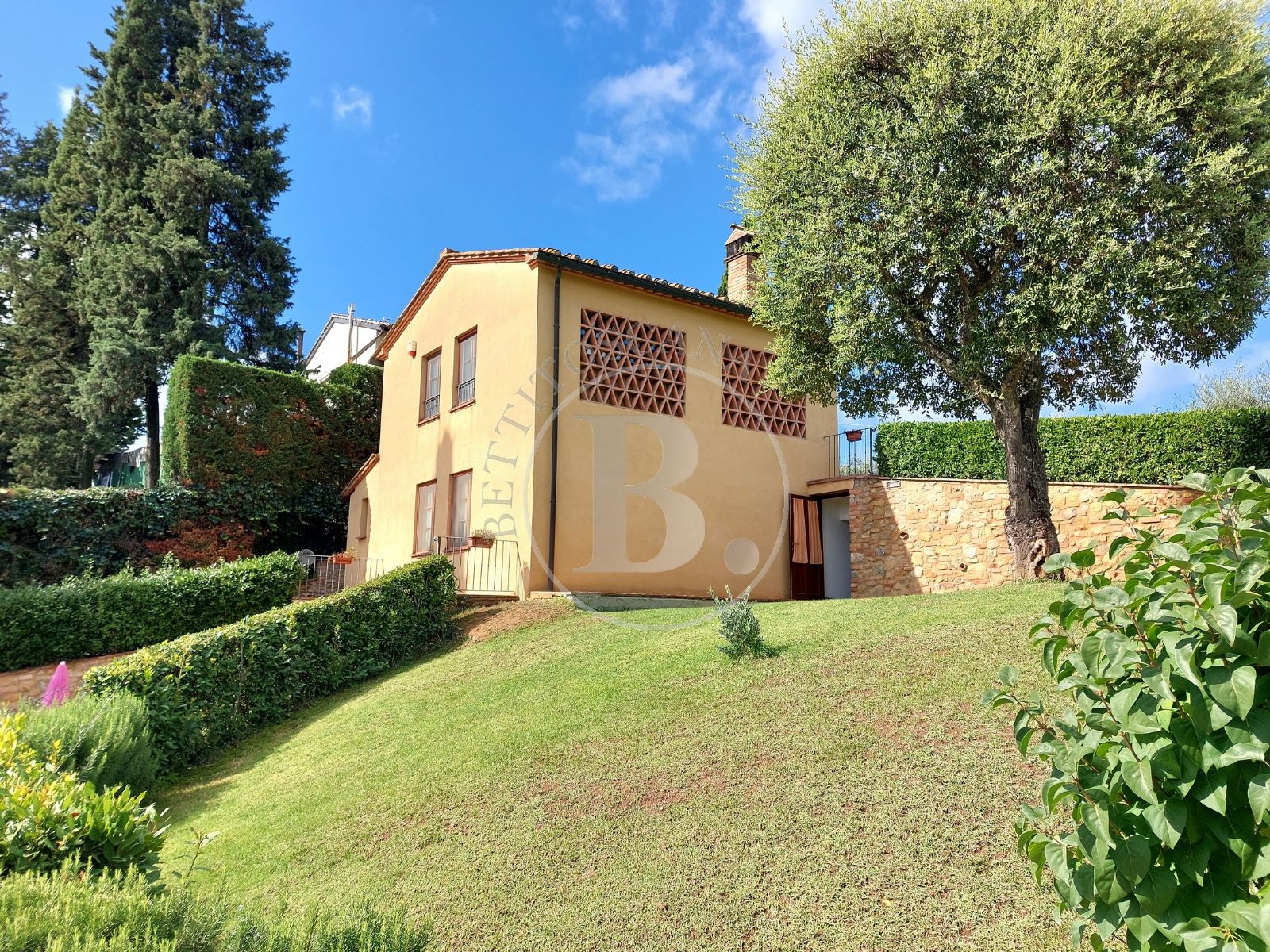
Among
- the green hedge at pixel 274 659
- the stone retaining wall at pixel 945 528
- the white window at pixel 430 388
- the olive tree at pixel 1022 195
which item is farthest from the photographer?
the white window at pixel 430 388

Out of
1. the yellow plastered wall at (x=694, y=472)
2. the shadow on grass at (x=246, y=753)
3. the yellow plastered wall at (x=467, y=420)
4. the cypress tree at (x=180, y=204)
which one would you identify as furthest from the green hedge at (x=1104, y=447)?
the cypress tree at (x=180, y=204)

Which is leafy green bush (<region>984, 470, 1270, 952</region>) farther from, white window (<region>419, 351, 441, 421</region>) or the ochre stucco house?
white window (<region>419, 351, 441, 421</region>)

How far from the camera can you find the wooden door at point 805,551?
16.3 m

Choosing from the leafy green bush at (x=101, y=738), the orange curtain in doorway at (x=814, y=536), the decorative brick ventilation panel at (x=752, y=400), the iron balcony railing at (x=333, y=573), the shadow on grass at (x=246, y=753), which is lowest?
the shadow on grass at (x=246, y=753)

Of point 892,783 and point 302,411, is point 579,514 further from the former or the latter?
point 302,411

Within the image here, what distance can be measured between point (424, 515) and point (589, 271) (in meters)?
6.31

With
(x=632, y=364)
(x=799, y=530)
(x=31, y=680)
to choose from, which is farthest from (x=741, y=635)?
(x=31, y=680)

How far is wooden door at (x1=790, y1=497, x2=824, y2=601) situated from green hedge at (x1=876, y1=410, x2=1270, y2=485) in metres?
2.31

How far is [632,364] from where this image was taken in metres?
14.7

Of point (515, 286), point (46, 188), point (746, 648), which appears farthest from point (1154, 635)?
point (46, 188)

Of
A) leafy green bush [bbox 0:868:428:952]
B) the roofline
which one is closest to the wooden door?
the roofline

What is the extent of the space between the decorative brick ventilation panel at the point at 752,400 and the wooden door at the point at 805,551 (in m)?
1.60

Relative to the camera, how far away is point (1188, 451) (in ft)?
47.9

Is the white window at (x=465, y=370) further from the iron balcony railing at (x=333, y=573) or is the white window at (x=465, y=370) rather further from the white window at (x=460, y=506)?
the iron balcony railing at (x=333, y=573)
